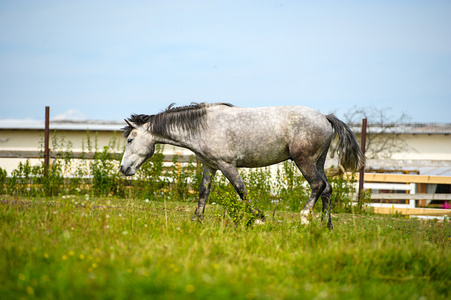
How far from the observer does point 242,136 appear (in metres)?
6.78

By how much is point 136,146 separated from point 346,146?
356 centimetres

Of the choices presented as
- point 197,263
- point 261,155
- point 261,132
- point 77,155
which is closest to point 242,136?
point 261,132

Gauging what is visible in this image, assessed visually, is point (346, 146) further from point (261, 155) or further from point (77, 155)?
point (77, 155)

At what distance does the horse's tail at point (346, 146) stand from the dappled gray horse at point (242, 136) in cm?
2

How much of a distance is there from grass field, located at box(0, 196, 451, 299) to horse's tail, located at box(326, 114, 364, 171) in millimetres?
2283

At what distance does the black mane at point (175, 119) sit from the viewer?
22.9 ft

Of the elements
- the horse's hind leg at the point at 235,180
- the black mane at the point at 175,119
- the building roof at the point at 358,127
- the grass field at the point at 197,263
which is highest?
the building roof at the point at 358,127

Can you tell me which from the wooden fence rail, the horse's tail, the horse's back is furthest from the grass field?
the wooden fence rail

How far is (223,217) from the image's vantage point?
6148mm

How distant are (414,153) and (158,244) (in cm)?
1993

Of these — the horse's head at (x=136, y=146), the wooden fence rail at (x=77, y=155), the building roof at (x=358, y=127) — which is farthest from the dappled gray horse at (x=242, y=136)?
the building roof at (x=358, y=127)

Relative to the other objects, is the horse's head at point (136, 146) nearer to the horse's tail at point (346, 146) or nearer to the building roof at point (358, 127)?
the horse's tail at point (346, 146)

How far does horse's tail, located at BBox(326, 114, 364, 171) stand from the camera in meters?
7.24

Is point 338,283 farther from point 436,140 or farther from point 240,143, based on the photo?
point 436,140
